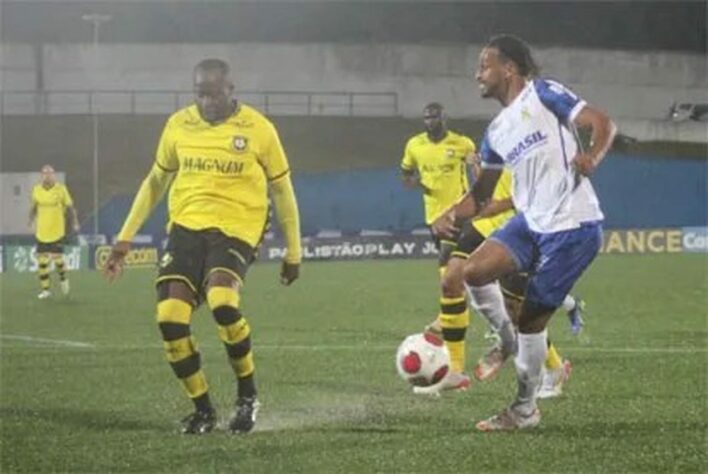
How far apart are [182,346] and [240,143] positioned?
1308mm

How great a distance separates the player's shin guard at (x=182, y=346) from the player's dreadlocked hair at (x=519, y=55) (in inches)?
94.9

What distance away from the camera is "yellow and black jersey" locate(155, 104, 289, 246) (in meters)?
9.16

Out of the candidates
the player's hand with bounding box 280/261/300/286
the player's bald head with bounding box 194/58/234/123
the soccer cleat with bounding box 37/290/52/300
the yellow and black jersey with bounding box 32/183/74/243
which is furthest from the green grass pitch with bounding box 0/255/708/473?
the yellow and black jersey with bounding box 32/183/74/243

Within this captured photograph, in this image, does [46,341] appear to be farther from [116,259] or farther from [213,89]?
[213,89]

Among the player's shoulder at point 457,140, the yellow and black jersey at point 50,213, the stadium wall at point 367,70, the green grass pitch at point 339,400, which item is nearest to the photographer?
the green grass pitch at point 339,400

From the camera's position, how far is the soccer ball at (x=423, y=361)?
9148 mm

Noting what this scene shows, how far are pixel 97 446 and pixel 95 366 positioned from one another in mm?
5117

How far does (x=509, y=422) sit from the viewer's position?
336 inches

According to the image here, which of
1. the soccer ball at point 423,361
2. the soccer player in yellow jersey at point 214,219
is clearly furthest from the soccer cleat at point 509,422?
the soccer player in yellow jersey at point 214,219

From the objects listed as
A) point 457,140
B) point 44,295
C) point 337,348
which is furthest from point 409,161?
point 44,295

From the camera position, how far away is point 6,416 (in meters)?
9.73

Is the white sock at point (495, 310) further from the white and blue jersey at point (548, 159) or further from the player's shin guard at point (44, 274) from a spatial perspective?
the player's shin guard at point (44, 274)

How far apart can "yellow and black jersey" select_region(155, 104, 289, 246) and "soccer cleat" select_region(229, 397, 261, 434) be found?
997 mm

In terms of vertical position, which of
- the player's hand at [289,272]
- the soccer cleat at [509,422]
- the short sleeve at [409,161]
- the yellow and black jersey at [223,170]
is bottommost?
the soccer cleat at [509,422]
